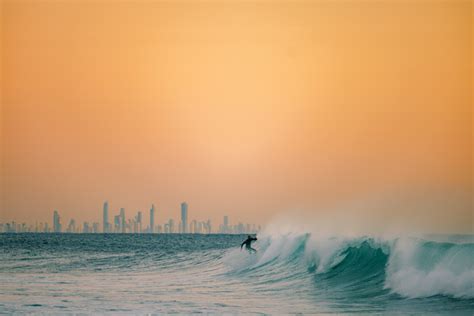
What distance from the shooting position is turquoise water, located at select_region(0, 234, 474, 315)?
1019cm

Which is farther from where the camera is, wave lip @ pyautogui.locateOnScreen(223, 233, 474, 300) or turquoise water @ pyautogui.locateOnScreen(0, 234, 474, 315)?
wave lip @ pyautogui.locateOnScreen(223, 233, 474, 300)

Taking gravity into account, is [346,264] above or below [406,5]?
below

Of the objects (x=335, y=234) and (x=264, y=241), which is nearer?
(x=335, y=234)

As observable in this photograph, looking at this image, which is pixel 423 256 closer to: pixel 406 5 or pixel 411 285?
pixel 411 285

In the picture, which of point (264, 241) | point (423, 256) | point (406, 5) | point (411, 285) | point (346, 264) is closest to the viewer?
point (411, 285)

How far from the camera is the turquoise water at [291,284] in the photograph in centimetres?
1019

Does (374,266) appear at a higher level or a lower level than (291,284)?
higher

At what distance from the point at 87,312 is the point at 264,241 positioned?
1333cm

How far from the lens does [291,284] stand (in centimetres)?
1385

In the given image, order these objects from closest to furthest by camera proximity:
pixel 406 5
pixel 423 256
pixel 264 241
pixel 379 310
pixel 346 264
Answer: pixel 379 310 < pixel 423 256 < pixel 346 264 < pixel 406 5 < pixel 264 241

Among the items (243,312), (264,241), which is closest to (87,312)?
(243,312)

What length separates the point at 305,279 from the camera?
14.3 metres

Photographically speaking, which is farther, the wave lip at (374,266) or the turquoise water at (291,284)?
the wave lip at (374,266)

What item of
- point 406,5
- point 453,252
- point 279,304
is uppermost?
point 406,5
